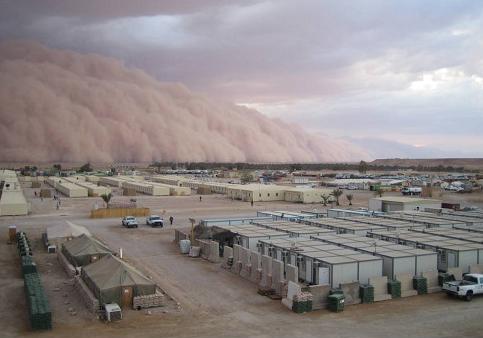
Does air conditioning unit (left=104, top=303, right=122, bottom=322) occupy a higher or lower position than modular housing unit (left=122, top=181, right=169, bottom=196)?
lower

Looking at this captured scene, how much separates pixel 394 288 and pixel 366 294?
2.72 ft

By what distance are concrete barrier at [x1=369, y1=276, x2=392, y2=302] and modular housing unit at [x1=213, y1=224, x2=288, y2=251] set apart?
4.49 meters

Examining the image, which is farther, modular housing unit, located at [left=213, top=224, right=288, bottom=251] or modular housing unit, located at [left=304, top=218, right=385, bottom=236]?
modular housing unit, located at [left=304, top=218, right=385, bottom=236]

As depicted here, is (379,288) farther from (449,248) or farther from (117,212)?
(117,212)

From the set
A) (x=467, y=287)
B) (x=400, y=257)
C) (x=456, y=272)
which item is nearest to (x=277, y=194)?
(x=456, y=272)

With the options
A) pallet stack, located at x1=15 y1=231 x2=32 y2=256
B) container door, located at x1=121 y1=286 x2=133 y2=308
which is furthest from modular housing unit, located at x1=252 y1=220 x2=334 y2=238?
pallet stack, located at x1=15 y1=231 x2=32 y2=256

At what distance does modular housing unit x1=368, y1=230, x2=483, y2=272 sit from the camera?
13203mm

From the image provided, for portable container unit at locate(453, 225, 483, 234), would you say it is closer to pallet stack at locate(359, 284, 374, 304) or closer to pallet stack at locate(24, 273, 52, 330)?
pallet stack at locate(359, 284, 374, 304)

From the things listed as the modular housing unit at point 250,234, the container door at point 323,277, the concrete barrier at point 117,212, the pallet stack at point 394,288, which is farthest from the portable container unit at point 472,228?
the concrete barrier at point 117,212

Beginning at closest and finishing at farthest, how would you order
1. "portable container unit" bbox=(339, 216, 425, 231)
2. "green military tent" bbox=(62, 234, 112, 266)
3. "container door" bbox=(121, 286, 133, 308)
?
"container door" bbox=(121, 286, 133, 308) → "green military tent" bbox=(62, 234, 112, 266) → "portable container unit" bbox=(339, 216, 425, 231)

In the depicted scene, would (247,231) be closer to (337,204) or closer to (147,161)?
(337,204)

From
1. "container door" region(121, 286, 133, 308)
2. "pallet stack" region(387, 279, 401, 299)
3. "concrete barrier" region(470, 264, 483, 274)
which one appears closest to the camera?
"container door" region(121, 286, 133, 308)

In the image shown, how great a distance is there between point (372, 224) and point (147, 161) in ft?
387

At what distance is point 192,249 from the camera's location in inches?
654
